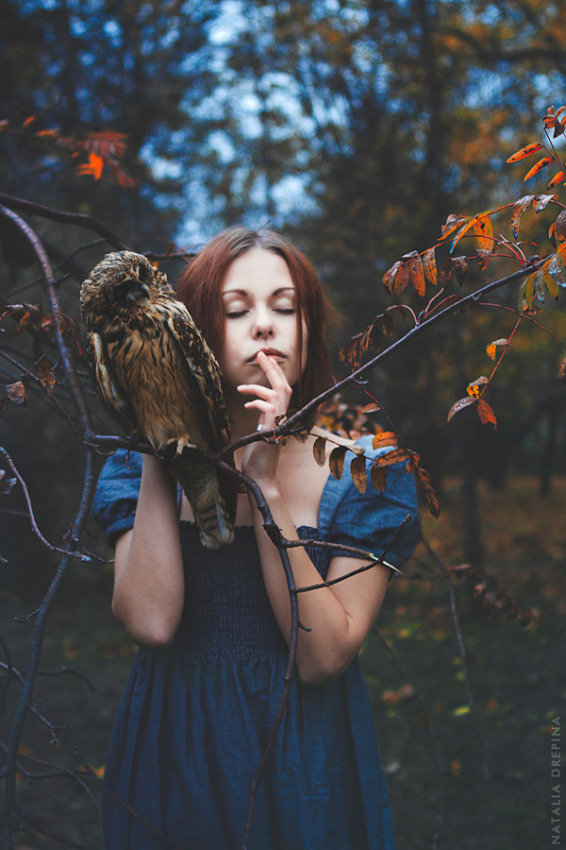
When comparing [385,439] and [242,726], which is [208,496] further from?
[242,726]

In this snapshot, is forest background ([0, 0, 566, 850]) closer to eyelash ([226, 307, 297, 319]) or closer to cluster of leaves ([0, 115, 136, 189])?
cluster of leaves ([0, 115, 136, 189])

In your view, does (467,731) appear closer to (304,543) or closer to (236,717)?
(236,717)

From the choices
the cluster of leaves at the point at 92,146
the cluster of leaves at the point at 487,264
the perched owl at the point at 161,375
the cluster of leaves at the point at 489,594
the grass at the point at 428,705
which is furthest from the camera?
the grass at the point at 428,705

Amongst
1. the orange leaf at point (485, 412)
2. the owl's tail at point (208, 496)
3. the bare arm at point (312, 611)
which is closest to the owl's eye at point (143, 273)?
the owl's tail at point (208, 496)

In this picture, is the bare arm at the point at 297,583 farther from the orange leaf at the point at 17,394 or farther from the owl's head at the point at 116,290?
the orange leaf at the point at 17,394

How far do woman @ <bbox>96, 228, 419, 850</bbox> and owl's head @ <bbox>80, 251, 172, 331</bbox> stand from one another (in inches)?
9.8

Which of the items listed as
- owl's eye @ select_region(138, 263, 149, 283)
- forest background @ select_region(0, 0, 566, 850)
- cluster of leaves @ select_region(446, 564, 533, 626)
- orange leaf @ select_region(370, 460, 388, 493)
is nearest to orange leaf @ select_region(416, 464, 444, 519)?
orange leaf @ select_region(370, 460, 388, 493)

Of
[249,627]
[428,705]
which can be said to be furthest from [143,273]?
[428,705]

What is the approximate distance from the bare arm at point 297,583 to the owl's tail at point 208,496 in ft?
0.19

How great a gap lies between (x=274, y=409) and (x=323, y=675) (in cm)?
59

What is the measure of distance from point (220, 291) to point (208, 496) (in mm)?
490

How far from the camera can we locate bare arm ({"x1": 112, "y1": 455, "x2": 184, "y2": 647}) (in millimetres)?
1344

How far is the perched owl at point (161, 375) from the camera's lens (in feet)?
3.87

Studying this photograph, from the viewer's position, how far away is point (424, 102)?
7.21 metres
